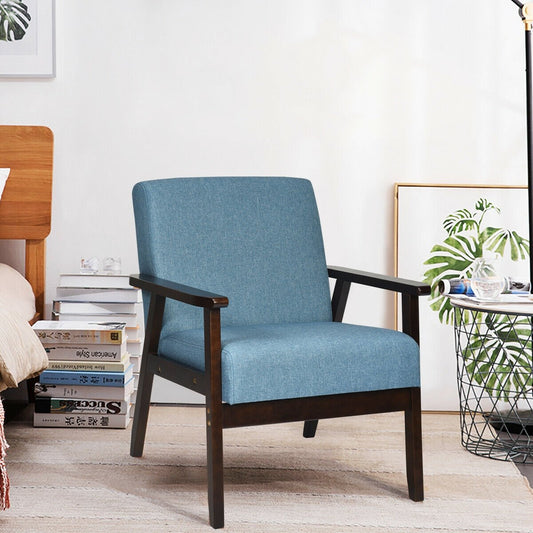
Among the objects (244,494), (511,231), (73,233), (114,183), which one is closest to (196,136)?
(114,183)

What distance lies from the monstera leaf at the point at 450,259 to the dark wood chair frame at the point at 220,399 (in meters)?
0.83

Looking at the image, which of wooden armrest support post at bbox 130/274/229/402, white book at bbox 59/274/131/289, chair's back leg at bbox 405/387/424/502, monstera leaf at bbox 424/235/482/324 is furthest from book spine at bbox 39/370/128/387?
monstera leaf at bbox 424/235/482/324

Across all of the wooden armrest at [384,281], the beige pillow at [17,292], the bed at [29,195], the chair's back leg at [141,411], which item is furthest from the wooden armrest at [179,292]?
the bed at [29,195]

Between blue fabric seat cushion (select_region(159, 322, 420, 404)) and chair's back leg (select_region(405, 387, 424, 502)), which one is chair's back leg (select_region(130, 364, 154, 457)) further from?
chair's back leg (select_region(405, 387, 424, 502))

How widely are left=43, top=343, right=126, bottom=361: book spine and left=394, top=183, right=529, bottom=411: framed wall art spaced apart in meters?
1.16

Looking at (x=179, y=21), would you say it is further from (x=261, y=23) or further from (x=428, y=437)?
(x=428, y=437)

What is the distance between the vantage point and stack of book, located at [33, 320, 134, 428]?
2.97m

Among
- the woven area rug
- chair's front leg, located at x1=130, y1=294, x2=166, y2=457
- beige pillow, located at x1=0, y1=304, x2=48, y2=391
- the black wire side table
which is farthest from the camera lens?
the black wire side table

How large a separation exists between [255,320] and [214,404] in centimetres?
56

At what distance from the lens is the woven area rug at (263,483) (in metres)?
2.11

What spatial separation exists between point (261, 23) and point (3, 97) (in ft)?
3.57

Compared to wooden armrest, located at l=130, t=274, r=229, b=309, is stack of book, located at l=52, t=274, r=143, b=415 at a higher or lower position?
lower

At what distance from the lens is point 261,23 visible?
3.35 m

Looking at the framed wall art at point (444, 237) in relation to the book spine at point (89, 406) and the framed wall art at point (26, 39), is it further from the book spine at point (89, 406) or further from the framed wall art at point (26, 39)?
the framed wall art at point (26, 39)
